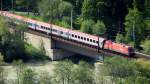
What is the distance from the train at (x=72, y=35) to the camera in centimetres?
6400

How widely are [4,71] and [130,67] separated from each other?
9.20 m

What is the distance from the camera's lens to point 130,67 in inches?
2223

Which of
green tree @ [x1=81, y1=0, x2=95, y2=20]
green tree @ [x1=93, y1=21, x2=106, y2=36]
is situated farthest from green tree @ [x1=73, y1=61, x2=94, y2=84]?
green tree @ [x1=81, y1=0, x2=95, y2=20]

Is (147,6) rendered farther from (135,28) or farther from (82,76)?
(82,76)

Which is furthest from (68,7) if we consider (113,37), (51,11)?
(113,37)

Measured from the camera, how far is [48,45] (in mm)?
71938

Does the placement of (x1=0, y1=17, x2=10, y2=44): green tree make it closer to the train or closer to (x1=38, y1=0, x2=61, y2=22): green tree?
the train

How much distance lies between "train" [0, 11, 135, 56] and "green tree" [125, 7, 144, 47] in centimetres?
432

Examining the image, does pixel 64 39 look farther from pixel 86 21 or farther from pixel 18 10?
pixel 18 10

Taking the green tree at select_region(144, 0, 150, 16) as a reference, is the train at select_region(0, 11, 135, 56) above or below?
below

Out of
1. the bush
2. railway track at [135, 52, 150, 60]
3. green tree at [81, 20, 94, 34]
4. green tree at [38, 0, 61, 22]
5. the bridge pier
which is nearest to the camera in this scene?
railway track at [135, 52, 150, 60]

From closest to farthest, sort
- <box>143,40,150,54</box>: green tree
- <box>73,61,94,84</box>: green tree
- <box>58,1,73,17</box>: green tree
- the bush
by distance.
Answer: <box>73,61,94,84</box>: green tree
<box>143,40,150,54</box>: green tree
the bush
<box>58,1,73,17</box>: green tree

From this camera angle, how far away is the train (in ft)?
210

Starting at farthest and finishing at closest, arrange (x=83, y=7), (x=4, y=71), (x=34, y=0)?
(x=34, y=0) → (x=83, y=7) → (x=4, y=71)
